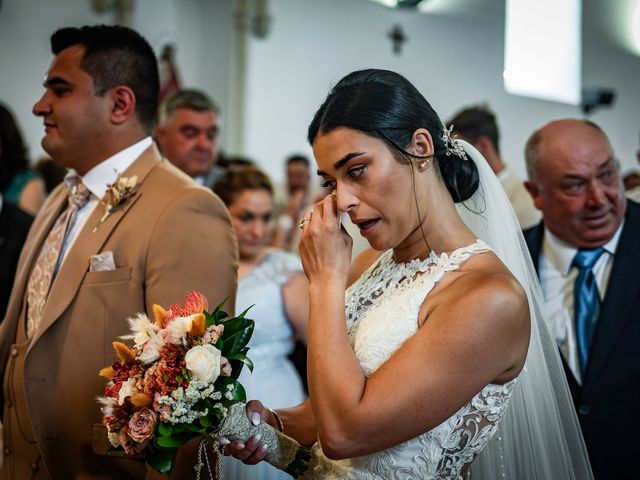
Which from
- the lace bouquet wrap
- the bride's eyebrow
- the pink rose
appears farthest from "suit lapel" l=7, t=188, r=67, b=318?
the bride's eyebrow

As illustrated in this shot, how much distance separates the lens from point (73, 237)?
2.75 m

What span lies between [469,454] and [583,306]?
1189 mm

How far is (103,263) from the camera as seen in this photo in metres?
2.53

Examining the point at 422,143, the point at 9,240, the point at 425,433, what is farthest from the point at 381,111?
the point at 9,240

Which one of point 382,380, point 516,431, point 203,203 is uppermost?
point 203,203

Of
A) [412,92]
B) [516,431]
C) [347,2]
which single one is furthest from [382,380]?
[347,2]

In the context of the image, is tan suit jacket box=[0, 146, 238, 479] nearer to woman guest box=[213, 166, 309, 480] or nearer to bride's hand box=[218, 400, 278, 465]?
bride's hand box=[218, 400, 278, 465]

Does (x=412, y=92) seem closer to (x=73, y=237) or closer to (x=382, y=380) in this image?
(x=382, y=380)

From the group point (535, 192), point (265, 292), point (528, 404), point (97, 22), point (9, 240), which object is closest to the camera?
point (528, 404)

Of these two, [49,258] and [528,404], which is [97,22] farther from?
[528,404]

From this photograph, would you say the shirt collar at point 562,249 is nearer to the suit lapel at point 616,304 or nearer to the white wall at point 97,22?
the suit lapel at point 616,304

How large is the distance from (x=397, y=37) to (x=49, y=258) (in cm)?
849

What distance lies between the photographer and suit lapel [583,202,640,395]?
113 inches

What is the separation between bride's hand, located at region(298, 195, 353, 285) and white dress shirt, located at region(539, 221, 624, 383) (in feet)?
3.85
